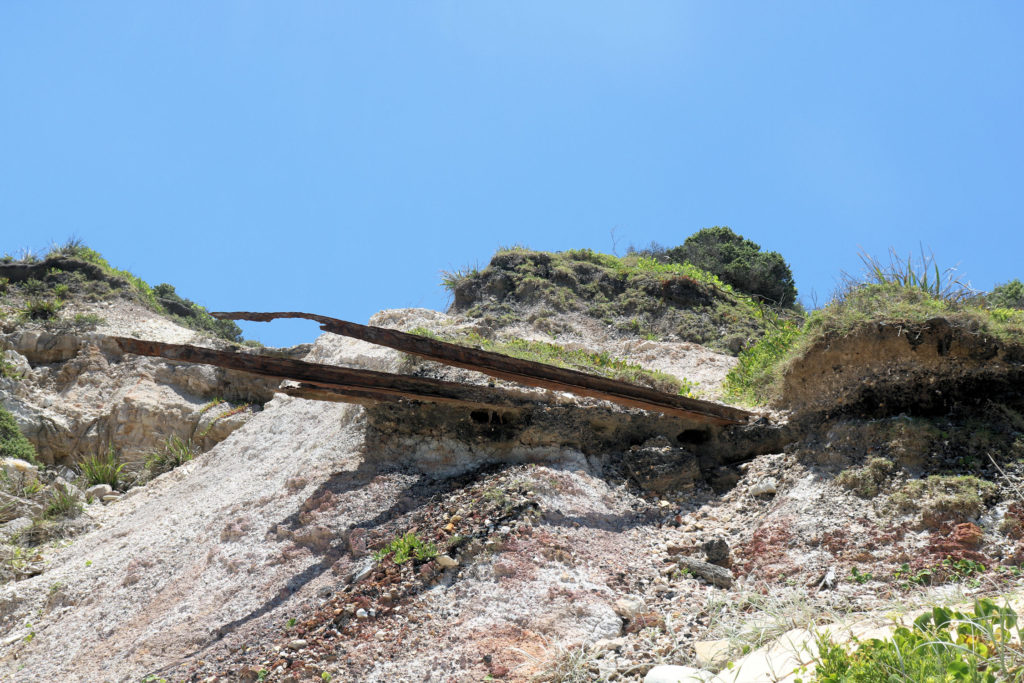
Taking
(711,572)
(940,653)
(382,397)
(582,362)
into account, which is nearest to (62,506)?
(382,397)

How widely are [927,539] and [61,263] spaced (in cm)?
1585

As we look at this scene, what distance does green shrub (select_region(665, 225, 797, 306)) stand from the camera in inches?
663

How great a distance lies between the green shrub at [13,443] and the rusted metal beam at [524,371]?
228 inches

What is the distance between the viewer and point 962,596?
3873 mm

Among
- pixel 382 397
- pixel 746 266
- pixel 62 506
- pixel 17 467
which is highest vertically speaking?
pixel 746 266

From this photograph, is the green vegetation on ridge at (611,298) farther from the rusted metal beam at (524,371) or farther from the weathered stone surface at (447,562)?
the weathered stone surface at (447,562)

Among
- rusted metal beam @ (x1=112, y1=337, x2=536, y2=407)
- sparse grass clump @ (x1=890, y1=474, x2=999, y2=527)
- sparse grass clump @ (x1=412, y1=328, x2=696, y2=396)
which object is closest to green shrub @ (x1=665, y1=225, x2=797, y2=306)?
sparse grass clump @ (x1=412, y1=328, x2=696, y2=396)

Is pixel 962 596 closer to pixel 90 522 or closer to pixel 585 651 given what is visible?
A: pixel 585 651

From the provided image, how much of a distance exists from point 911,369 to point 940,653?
4.01 metres

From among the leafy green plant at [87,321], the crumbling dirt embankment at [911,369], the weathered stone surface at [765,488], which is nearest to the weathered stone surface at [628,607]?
the weathered stone surface at [765,488]

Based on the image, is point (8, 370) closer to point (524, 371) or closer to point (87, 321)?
point (87, 321)

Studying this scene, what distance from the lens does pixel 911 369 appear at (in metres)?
6.36

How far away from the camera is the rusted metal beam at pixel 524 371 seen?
6105mm

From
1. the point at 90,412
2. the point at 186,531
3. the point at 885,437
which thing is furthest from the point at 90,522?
the point at 885,437
